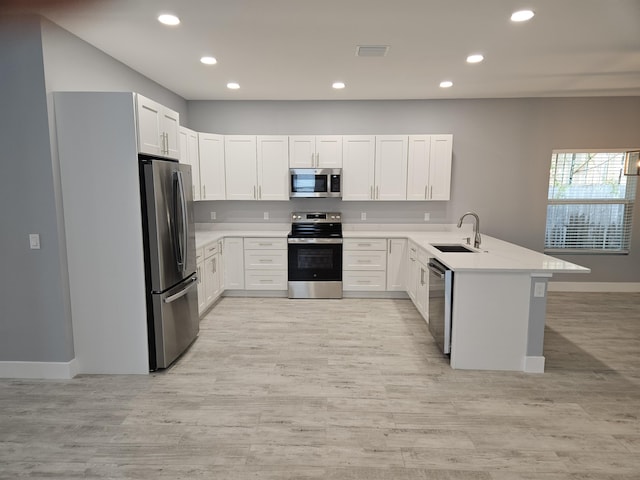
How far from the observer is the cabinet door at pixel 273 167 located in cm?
528

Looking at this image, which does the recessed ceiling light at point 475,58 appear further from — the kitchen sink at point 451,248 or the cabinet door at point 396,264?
the cabinet door at point 396,264

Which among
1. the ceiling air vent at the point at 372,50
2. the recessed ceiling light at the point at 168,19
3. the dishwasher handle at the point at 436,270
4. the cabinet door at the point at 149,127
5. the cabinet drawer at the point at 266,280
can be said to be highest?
the ceiling air vent at the point at 372,50

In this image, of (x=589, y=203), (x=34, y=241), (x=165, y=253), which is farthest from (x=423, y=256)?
(x=34, y=241)

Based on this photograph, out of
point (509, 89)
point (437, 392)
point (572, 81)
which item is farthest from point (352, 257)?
point (572, 81)

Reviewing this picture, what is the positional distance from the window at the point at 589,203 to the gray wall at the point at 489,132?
0.50 feet

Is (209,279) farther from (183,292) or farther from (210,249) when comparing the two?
(183,292)

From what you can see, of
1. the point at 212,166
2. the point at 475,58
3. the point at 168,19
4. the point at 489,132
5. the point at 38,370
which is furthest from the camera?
the point at 489,132

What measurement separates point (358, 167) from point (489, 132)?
2.01 m

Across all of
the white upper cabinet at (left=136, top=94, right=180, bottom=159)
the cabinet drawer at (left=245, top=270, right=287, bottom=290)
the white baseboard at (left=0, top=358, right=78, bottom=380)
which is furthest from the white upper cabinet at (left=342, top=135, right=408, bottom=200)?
the white baseboard at (left=0, top=358, right=78, bottom=380)

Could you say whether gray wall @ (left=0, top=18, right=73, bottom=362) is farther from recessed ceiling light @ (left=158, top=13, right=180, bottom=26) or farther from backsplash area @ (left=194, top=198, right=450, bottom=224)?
backsplash area @ (left=194, top=198, right=450, bottom=224)

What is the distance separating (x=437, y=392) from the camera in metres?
2.88

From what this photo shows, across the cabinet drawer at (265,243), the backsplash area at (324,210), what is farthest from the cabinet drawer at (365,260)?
the cabinet drawer at (265,243)

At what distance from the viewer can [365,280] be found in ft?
17.3

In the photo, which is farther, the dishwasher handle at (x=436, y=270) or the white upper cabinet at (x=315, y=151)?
the white upper cabinet at (x=315, y=151)
